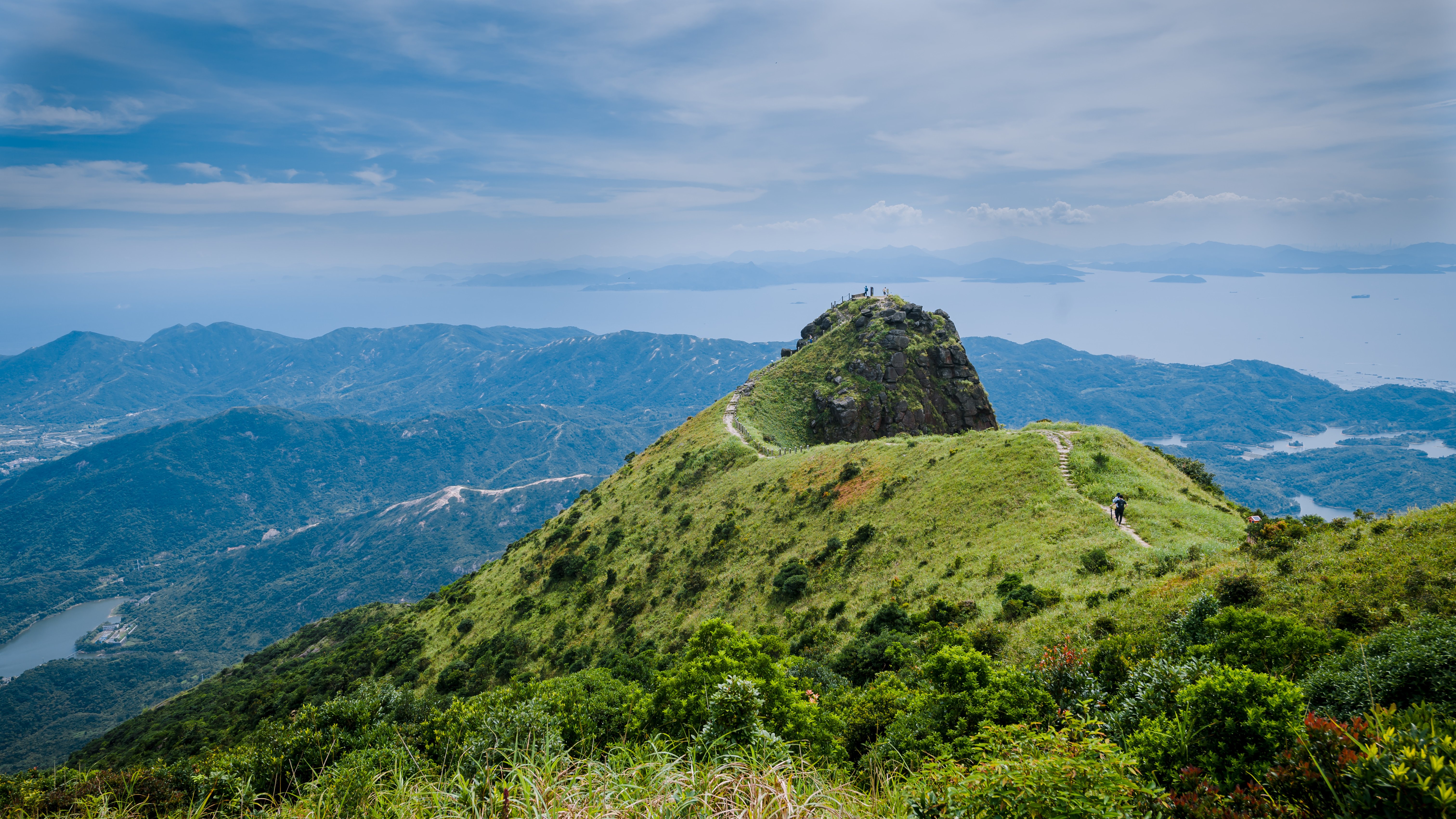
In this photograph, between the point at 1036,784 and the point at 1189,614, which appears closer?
the point at 1036,784

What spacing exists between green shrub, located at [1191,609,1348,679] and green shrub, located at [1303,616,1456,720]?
2.98ft

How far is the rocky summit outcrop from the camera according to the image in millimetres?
82062

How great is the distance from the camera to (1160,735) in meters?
8.59

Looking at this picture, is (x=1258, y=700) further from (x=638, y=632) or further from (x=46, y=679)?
(x=46, y=679)

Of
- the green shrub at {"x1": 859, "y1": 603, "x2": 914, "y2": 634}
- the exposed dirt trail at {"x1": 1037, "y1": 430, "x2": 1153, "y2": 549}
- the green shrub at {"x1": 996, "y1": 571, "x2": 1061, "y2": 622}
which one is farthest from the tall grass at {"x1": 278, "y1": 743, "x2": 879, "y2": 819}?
the exposed dirt trail at {"x1": 1037, "y1": 430, "x2": 1153, "y2": 549}

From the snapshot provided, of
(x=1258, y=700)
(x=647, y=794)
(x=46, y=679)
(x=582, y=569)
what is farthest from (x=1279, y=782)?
(x=46, y=679)

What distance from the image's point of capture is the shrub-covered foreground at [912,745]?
665cm

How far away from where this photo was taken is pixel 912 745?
1357 centimetres

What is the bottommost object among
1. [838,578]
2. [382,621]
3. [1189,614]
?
[382,621]

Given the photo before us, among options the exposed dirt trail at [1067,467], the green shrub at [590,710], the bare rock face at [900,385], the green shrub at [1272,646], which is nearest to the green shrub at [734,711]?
the green shrub at [590,710]

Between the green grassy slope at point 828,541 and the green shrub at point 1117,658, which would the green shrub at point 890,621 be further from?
the green shrub at point 1117,658

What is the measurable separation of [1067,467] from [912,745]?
27490mm

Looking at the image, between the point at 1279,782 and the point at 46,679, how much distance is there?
1003 ft

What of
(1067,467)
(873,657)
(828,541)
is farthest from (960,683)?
(828,541)
